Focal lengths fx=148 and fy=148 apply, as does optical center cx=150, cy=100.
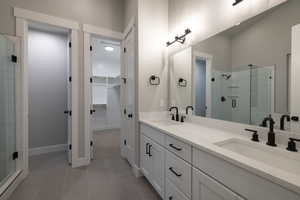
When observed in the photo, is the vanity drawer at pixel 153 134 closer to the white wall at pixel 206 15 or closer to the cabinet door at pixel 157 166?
the cabinet door at pixel 157 166

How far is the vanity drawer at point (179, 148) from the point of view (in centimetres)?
118

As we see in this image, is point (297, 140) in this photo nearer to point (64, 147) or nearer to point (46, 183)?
point (46, 183)

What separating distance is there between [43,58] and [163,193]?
3403 millimetres

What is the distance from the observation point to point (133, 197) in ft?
5.82

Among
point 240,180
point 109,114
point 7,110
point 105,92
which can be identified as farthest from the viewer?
point 105,92

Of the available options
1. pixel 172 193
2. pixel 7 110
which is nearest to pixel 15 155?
pixel 7 110

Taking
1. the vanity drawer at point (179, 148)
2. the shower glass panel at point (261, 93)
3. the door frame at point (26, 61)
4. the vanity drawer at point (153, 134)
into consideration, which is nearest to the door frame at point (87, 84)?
the door frame at point (26, 61)

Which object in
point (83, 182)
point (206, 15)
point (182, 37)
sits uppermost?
point (206, 15)

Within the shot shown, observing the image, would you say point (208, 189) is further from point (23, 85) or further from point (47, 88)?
point (47, 88)

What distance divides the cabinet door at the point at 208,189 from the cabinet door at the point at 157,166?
52 cm

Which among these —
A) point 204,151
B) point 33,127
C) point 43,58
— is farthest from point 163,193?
point 43,58

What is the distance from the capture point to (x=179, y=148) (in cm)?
129

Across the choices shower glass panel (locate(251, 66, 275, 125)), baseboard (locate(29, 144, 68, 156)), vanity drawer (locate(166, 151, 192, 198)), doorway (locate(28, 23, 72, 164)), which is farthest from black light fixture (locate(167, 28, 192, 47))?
baseboard (locate(29, 144, 68, 156))

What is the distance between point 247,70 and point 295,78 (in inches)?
14.5
